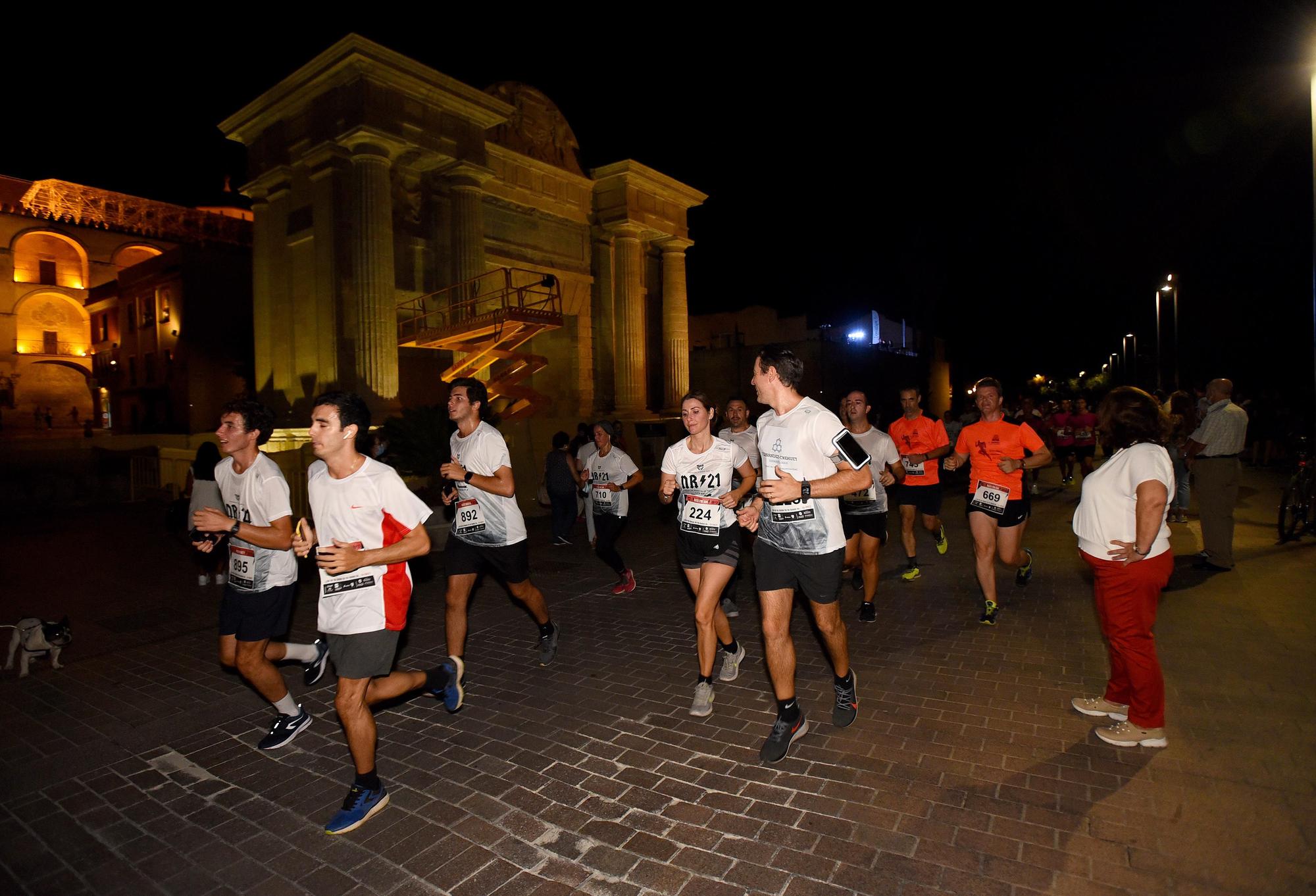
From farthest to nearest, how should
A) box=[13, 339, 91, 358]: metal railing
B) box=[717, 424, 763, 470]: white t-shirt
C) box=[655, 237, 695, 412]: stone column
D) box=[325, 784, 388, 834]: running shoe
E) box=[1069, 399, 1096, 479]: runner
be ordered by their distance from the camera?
box=[13, 339, 91, 358]: metal railing, box=[655, 237, 695, 412]: stone column, box=[1069, 399, 1096, 479]: runner, box=[717, 424, 763, 470]: white t-shirt, box=[325, 784, 388, 834]: running shoe

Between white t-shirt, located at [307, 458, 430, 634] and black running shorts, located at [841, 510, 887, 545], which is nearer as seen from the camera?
white t-shirt, located at [307, 458, 430, 634]

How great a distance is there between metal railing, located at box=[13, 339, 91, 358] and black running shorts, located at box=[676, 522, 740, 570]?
5271 centimetres

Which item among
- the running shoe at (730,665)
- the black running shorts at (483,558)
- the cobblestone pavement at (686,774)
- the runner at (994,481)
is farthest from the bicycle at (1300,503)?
the black running shorts at (483,558)

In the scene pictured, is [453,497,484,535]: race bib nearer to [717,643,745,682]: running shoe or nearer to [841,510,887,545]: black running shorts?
[717,643,745,682]: running shoe

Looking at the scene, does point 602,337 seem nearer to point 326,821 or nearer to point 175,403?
point 175,403

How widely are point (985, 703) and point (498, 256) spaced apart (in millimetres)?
22622

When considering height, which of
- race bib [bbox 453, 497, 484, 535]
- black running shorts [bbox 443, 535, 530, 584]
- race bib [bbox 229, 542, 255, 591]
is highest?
race bib [bbox 453, 497, 484, 535]

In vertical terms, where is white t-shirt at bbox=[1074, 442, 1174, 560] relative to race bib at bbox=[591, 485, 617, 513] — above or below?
above

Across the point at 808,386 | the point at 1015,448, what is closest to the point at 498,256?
the point at 808,386

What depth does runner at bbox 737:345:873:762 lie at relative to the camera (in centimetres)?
422

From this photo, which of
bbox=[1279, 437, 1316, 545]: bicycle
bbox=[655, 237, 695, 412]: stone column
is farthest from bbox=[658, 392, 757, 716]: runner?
bbox=[655, 237, 695, 412]: stone column

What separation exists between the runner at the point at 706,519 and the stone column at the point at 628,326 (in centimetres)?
2228

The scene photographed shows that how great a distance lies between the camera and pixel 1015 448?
6.69 meters

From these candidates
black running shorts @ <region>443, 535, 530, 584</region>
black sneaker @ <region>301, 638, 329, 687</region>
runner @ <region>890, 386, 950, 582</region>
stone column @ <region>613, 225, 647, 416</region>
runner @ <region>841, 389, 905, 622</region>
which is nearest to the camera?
black sneaker @ <region>301, 638, 329, 687</region>
